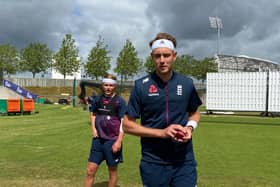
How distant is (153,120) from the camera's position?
3.39 meters

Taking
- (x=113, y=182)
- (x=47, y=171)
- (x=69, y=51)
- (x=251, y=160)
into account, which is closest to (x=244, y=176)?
(x=251, y=160)

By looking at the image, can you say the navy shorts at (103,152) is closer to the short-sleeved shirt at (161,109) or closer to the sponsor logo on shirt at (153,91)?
the short-sleeved shirt at (161,109)

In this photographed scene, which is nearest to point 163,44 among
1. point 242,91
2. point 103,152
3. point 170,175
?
point 170,175

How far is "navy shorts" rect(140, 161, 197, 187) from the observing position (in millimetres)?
3346

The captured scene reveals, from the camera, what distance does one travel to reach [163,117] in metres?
3.35

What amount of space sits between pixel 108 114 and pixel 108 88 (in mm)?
406

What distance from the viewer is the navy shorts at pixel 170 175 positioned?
11.0 feet

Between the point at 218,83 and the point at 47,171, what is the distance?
32894 mm

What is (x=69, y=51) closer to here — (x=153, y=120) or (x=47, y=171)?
(x=47, y=171)

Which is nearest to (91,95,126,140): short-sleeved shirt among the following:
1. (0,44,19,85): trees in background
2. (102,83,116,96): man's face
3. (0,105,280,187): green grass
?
(102,83,116,96): man's face

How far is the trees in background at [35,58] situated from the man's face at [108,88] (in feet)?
218

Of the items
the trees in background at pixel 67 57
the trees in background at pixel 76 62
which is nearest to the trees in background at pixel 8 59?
the trees in background at pixel 76 62

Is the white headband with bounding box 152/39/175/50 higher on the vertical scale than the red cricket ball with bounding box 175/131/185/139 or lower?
higher

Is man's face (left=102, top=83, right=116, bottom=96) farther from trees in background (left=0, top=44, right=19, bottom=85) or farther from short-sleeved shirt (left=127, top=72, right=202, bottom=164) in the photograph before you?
trees in background (left=0, top=44, right=19, bottom=85)
